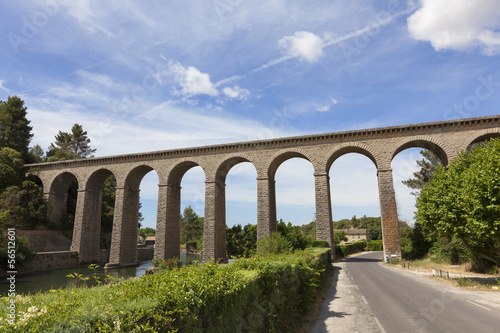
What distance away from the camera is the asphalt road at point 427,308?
28.5 ft

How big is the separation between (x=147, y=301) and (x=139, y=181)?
36425 millimetres

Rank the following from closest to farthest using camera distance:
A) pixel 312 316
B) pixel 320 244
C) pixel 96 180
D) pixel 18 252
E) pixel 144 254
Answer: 1. pixel 312 316
2. pixel 18 252
3. pixel 320 244
4. pixel 96 180
5. pixel 144 254

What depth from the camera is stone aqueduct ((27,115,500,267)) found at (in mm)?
27125

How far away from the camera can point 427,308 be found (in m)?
10.7

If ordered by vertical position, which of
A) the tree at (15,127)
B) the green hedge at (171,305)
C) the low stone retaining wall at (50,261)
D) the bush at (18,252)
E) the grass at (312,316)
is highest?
the tree at (15,127)

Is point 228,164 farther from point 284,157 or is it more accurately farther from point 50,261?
point 50,261

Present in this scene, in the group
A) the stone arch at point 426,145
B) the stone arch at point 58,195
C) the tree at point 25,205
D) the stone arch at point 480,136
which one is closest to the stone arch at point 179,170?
the stone arch at point 58,195

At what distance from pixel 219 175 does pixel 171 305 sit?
29.6 metres

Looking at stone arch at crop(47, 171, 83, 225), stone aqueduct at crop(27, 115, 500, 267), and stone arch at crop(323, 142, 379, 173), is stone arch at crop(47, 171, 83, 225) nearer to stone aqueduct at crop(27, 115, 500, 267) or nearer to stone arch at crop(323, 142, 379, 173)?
stone aqueduct at crop(27, 115, 500, 267)

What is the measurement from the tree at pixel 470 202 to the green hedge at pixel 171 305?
1221 centimetres

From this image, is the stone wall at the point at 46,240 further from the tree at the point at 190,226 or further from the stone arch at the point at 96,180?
the tree at the point at 190,226

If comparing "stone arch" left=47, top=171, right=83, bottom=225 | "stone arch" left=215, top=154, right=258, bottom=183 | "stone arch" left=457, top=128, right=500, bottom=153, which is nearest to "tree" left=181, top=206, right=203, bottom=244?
"stone arch" left=47, top=171, right=83, bottom=225

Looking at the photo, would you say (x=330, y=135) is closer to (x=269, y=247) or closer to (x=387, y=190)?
(x=387, y=190)

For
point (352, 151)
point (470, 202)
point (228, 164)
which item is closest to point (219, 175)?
point (228, 164)
